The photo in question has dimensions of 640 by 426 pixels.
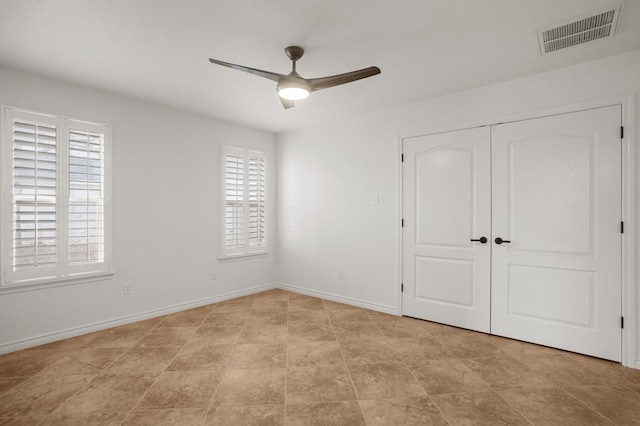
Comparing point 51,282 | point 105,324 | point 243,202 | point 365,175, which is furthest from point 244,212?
point 51,282

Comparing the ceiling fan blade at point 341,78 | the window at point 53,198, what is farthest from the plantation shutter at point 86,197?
the ceiling fan blade at point 341,78

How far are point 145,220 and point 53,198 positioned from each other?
913 mm

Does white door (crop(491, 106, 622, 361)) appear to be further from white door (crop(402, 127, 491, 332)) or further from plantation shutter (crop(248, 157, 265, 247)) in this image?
plantation shutter (crop(248, 157, 265, 247))

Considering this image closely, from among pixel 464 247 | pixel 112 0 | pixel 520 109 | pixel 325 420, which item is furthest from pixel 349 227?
pixel 112 0

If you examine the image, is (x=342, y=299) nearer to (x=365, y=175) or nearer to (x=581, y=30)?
(x=365, y=175)

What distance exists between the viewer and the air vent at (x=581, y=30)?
85.0 inches

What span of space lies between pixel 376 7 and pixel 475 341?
310 cm

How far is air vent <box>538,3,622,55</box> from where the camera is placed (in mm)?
2158

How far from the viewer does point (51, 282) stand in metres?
3.14

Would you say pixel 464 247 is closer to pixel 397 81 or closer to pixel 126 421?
pixel 397 81

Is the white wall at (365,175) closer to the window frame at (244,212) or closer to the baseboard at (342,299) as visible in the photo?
the baseboard at (342,299)

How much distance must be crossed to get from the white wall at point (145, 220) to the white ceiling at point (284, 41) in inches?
11.0

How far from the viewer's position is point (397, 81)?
10.6 ft

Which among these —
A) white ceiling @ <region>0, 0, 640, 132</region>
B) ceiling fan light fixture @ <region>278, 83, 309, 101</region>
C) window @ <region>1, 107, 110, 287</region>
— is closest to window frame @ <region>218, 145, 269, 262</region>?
white ceiling @ <region>0, 0, 640, 132</region>
